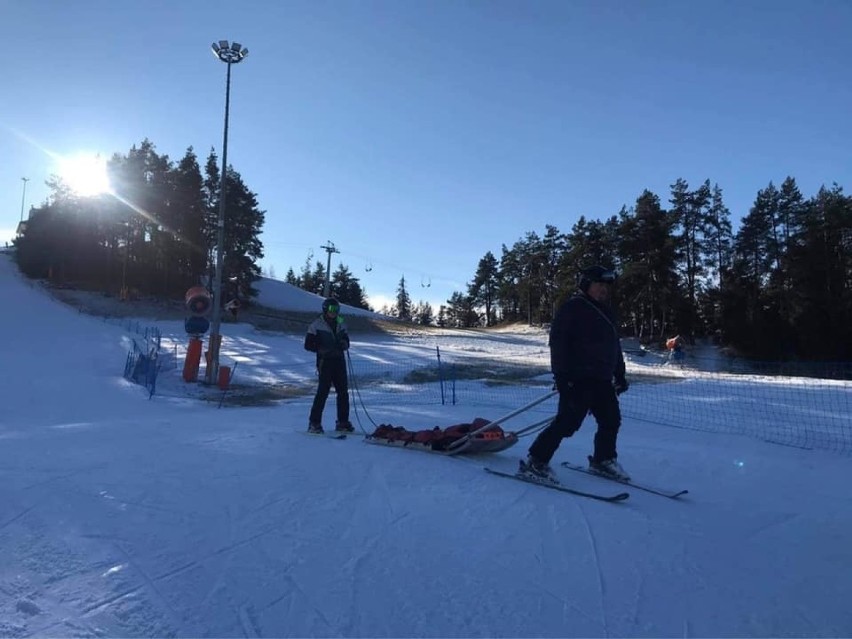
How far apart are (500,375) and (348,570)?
17243mm

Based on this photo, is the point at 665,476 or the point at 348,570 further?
the point at 665,476

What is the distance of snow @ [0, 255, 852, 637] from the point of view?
2664mm

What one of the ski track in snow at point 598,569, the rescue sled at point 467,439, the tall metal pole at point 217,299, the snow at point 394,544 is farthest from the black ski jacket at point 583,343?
the tall metal pole at point 217,299

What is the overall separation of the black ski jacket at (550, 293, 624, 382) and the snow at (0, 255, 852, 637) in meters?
1.05

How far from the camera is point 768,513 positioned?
4391 mm

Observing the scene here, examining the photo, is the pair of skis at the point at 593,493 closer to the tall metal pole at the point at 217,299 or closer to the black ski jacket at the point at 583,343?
the black ski jacket at the point at 583,343

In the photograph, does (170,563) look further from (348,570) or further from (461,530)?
(461,530)

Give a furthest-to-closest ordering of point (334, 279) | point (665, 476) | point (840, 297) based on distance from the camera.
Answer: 1. point (334, 279)
2. point (840, 297)
3. point (665, 476)

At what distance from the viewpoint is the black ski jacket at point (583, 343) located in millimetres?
4840

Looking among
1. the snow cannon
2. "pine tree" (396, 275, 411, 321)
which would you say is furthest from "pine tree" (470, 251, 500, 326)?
the snow cannon

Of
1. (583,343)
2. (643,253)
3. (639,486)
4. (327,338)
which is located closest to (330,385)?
(327,338)

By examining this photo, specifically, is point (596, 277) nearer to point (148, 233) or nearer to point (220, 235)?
point (220, 235)

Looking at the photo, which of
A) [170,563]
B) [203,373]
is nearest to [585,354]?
[170,563]

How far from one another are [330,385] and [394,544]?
177 inches
